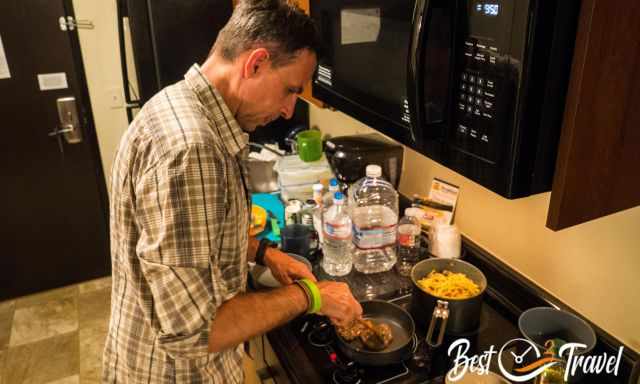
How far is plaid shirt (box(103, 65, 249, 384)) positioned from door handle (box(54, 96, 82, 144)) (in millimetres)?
2085

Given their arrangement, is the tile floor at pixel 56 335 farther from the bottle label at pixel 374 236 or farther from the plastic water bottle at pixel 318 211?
the bottle label at pixel 374 236

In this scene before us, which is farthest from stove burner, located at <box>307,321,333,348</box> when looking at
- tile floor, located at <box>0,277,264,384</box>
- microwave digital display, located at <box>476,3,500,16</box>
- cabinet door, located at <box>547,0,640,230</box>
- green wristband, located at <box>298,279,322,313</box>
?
tile floor, located at <box>0,277,264,384</box>

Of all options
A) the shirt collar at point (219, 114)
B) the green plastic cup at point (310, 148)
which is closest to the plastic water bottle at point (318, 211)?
the green plastic cup at point (310, 148)

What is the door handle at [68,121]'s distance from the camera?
9.12 feet

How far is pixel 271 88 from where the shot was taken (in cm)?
98

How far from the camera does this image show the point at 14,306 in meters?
2.93

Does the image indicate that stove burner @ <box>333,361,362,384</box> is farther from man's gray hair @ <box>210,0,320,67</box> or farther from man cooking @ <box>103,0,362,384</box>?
man's gray hair @ <box>210,0,320,67</box>

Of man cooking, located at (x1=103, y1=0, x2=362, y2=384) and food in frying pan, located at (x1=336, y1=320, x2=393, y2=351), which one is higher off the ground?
man cooking, located at (x1=103, y1=0, x2=362, y2=384)

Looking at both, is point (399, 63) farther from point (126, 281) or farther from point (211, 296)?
point (126, 281)

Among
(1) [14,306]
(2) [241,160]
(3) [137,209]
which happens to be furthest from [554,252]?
(1) [14,306]

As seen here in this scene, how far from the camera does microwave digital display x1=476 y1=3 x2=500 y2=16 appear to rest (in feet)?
2.26

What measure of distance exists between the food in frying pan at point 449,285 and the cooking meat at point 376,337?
5.6 inches

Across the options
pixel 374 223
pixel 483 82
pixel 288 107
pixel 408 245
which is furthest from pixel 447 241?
pixel 483 82

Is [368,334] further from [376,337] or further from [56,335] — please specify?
[56,335]
